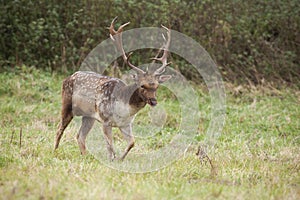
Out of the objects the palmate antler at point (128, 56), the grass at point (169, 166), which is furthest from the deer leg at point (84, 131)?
the palmate antler at point (128, 56)

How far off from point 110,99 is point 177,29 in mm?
7043

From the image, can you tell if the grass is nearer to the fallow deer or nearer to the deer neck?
the fallow deer

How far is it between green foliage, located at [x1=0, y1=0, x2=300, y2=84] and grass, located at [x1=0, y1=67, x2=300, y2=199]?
139 cm

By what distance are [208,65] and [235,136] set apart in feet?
15.5

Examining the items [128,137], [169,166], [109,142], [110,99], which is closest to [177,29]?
[110,99]

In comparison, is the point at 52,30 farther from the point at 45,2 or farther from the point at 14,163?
the point at 14,163

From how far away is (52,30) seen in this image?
14180mm

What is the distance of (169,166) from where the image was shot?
6.83 m

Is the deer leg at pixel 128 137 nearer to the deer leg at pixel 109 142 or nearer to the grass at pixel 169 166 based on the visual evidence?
the deer leg at pixel 109 142

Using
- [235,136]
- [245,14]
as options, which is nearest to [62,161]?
[235,136]

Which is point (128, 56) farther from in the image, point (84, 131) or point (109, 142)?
point (84, 131)

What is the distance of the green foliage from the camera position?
1413cm

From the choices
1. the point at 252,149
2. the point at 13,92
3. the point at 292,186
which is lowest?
the point at 13,92

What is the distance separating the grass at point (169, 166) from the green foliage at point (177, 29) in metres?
1.39
